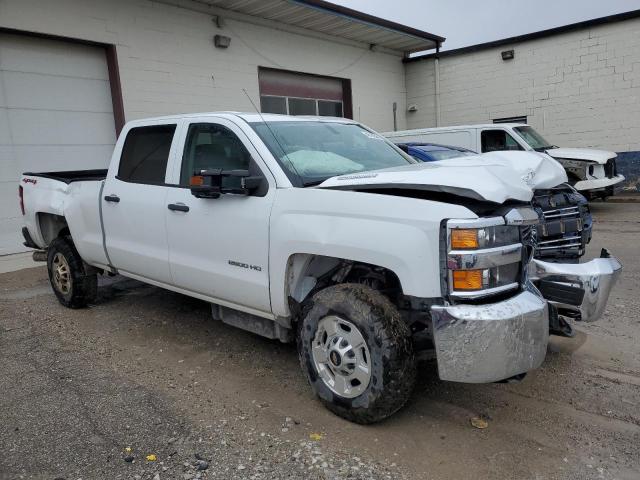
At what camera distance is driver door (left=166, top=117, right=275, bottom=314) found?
363cm

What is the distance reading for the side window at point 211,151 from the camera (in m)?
3.96

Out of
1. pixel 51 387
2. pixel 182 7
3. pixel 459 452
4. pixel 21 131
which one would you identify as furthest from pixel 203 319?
pixel 182 7

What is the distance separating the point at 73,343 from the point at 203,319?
1206mm

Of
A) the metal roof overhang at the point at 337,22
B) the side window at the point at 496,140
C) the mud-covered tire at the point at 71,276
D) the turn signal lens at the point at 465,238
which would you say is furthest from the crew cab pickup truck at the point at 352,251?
the metal roof overhang at the point at 337,22

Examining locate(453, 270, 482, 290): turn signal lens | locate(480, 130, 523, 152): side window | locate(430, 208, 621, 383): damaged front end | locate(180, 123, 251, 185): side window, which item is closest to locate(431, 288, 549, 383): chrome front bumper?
locate(430, 208, 621, 383): damaged front end

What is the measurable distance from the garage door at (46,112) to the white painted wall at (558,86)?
11327 mm

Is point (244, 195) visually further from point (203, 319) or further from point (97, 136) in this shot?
point (97, 136)

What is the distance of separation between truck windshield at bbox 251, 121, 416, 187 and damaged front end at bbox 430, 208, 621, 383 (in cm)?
124

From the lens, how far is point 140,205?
4629 millimetres

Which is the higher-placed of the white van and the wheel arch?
the white van

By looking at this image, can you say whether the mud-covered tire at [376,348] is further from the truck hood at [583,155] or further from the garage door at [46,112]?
the truck hood at [583,155]

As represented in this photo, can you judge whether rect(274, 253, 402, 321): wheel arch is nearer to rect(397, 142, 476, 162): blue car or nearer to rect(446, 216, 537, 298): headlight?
rect(446, 216, 537, 298): headlight

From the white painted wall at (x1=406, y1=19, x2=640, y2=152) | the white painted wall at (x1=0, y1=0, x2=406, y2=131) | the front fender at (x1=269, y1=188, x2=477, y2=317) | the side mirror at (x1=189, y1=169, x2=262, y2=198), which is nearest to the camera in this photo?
the front fender at (x1=269, y1=188, x2=477, y2=317)

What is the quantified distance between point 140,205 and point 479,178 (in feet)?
9.74
